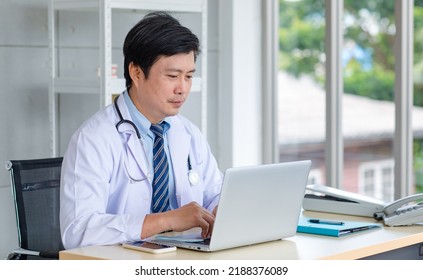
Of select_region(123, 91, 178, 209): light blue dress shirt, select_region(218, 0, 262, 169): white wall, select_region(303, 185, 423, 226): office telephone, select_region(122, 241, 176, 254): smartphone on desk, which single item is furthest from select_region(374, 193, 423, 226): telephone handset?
select_region(218, 0, 262, 169): white wall

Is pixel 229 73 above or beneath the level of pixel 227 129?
above

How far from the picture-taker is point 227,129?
4.76m

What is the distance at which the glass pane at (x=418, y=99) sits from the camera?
4.02 metres

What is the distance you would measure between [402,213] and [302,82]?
2102 mm

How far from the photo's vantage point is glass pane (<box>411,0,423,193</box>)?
4023 millimetres

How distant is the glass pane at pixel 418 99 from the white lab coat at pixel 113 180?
1601 millimetres

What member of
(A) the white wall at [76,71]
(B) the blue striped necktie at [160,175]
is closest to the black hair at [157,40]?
(B) the blue striped necktie at [160,175]

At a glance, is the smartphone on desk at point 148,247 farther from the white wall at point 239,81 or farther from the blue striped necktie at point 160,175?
the white wall at point 239,81

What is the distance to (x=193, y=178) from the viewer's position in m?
2.74

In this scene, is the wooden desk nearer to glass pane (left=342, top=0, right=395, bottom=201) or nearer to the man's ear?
the man's ear
